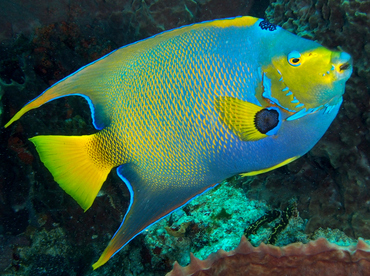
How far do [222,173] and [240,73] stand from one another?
2.00 ft

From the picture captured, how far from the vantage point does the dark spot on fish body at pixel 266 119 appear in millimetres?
1324

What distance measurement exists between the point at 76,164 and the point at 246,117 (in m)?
1.05

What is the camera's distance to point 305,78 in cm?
127

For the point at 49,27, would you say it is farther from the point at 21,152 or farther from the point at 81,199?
the point at 81,199

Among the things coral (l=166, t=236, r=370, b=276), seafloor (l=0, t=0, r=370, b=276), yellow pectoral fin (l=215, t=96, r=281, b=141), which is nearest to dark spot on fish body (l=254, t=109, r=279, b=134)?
yellow pectoral fin (l=215, t=96, r=281, b=141)

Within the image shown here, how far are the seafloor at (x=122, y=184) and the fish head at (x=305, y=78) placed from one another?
5.30ft

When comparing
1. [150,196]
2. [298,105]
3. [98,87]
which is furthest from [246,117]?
[98,87]

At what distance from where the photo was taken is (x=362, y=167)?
261cm

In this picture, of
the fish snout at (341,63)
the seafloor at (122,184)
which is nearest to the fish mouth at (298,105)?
the fish snout at (341,63)

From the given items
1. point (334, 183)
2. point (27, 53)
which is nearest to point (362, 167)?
point (334, 183)

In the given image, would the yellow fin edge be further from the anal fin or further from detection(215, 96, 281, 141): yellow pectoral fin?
the anal fin

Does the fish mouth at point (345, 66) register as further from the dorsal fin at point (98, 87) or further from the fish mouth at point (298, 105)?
the dorsal fin at point (98, 87)

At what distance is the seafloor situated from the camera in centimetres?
263

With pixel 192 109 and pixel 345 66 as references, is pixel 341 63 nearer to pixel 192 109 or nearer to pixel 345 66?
pixel 345 66
